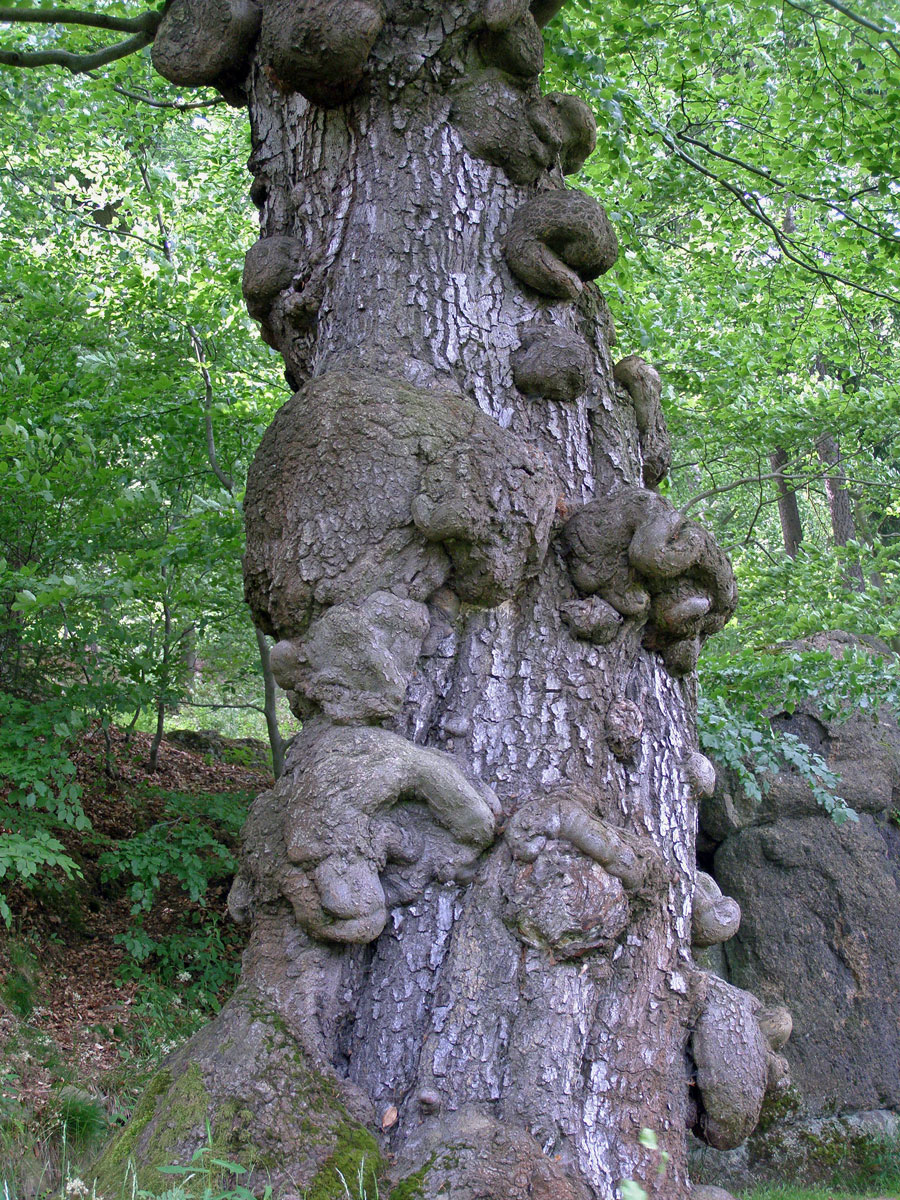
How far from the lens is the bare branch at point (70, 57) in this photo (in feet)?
13.3

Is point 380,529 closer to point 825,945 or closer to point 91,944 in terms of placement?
point 91,944

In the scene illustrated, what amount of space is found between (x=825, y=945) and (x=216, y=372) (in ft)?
17.3

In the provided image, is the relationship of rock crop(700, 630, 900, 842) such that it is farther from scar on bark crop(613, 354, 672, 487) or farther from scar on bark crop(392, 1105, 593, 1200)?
scar on bark crop(392, 1105, 593, 1200)

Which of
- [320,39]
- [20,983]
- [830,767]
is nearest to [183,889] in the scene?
[20,983]

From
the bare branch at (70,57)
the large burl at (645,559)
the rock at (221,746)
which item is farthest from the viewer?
the rock at (221,746)

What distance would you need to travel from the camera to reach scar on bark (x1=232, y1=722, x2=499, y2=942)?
2.21 metres

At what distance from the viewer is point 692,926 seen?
271 cm

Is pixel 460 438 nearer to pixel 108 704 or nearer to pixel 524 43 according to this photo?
pixel 524 43

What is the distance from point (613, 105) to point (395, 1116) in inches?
183

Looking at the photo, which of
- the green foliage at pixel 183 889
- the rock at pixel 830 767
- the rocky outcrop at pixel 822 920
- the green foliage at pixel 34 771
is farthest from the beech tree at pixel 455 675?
the rock at pixel 830 767

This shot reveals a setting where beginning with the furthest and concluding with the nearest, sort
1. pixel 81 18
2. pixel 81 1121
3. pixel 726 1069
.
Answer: pixel 81 18, pixel 81 1121, pixel 726 1069

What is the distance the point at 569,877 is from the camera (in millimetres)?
2234

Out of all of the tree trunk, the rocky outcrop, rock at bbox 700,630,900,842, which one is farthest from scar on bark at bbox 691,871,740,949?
rock at bbox 700,630,900,842

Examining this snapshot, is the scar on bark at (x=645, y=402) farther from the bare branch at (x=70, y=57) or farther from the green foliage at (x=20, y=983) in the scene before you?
the green foliage at (x=20, y=983)
